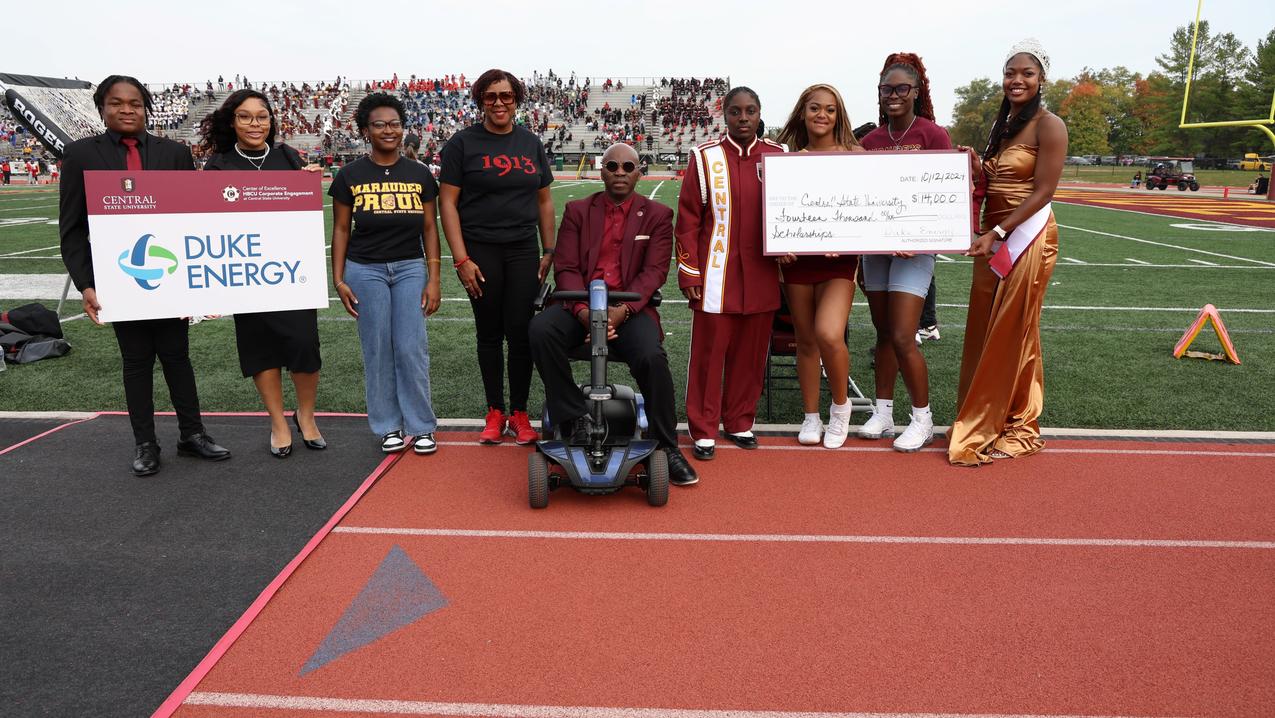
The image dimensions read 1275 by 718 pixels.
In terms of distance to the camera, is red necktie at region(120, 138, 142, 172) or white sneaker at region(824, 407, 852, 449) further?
white sneaker at region(824, 407, 852, 449)

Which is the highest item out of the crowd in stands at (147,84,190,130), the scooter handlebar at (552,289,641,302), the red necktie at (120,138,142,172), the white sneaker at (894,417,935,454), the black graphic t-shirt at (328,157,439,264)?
the crowd in stands at (147,84,190,130)

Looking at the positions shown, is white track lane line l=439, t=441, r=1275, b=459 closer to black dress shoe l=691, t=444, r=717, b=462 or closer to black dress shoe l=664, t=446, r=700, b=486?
black dress shoe l=691, t=444, r=717, b=462

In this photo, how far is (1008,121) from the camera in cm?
481

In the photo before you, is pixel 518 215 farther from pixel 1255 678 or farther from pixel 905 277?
pixel 1255 678

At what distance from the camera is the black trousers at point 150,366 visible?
4.72m

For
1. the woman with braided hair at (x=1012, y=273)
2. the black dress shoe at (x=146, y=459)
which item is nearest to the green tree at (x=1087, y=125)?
the woman with braided hair at (x=1012, y=273)

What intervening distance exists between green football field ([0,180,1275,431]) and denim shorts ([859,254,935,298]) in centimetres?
120

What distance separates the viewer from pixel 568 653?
299 cm

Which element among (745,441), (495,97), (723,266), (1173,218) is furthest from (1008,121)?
(1173,218)

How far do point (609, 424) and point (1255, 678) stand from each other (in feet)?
9.95

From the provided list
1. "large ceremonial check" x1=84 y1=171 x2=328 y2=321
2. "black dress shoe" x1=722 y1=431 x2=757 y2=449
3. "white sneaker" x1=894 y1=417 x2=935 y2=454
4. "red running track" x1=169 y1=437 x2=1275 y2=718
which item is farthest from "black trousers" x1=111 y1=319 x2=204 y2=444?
"white sneaker" x1=894 y1=417 x2=935 y2=454

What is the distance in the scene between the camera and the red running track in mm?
2775

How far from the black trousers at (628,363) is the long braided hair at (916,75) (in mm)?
1962

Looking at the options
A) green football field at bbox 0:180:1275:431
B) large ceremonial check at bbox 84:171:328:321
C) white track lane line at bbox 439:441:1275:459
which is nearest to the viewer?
large ceremonial check at bbox 84:171:328:321
